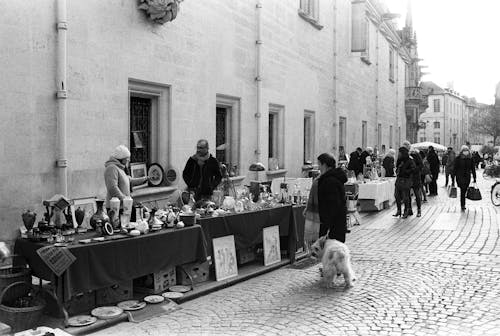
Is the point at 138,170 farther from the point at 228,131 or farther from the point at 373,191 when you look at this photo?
the point at 373,191

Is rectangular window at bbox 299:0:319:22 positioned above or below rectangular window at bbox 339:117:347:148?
above

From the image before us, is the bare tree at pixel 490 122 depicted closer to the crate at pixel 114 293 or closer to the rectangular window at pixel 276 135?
the rectangular window at pixel 276 135

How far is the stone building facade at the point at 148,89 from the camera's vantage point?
708 centimetres

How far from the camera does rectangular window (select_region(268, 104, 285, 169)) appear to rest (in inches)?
601

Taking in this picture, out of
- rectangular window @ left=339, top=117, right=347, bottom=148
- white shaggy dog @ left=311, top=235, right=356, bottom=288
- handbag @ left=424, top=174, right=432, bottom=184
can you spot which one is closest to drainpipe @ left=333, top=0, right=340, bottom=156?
rectangular window @ left=339, top=117, right=347, bottom=148

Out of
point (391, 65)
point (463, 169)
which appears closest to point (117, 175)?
point (463, 169)

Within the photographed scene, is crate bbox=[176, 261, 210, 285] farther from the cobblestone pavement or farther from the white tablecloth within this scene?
the white tablecloth

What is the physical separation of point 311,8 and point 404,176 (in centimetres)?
708

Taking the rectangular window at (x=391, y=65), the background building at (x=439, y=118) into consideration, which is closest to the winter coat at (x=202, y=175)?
the rectangular window at (x=391, y=65)

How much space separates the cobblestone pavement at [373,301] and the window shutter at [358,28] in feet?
41.2

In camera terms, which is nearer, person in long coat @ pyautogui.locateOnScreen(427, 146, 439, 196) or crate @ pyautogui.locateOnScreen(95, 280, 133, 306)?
crate @ pyautogui.locateOnScreen(95, 280, 133, 306)

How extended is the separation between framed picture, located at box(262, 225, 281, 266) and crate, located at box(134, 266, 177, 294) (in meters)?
1.86

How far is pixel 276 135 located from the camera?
1542 centimetres

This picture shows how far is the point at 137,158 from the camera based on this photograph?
961 centimetres
